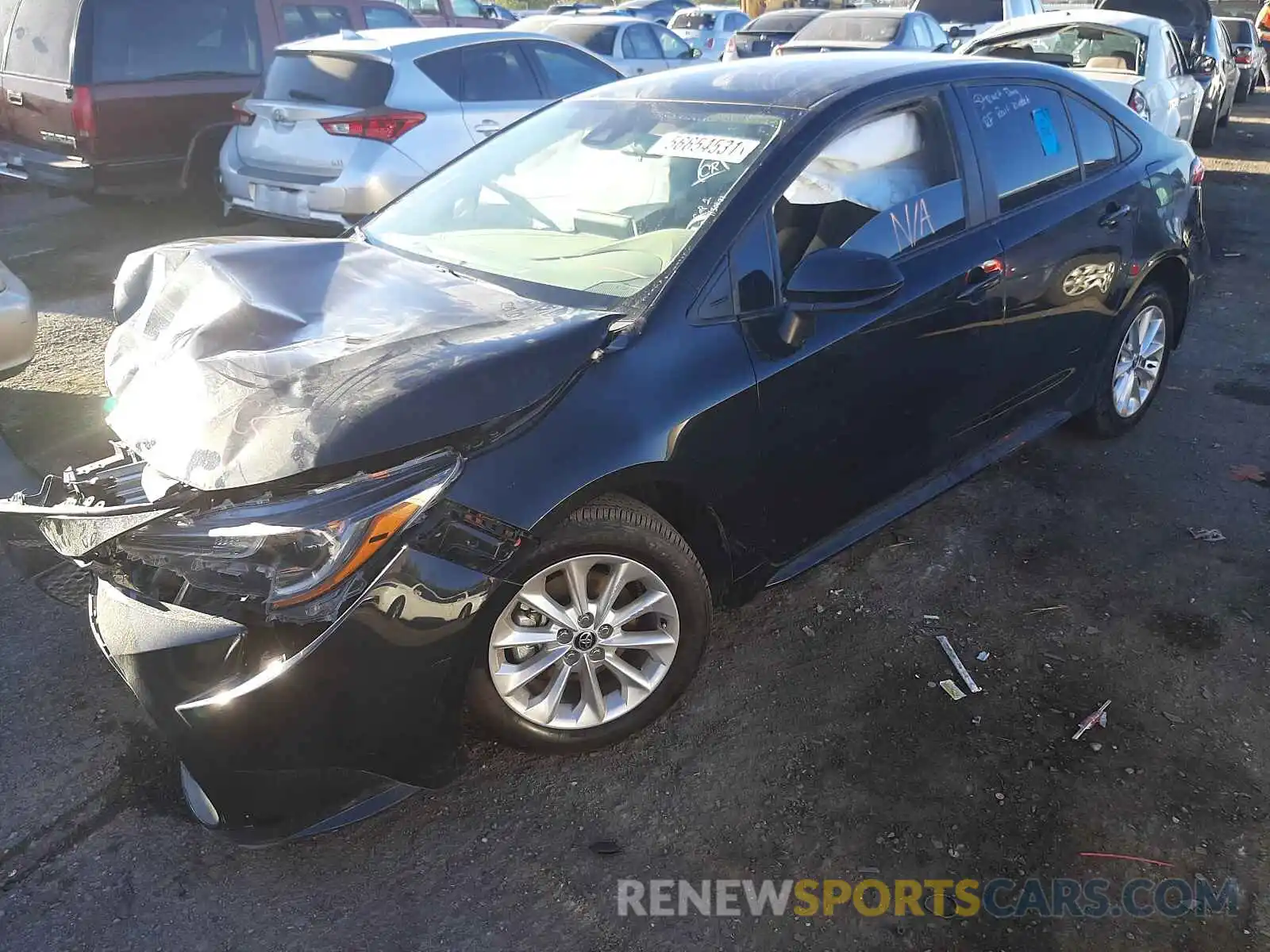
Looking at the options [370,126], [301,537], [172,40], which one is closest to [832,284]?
[301,537]

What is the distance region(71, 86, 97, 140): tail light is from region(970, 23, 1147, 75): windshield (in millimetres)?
7224

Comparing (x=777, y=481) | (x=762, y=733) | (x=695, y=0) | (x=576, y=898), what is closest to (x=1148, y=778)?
(x=762, y=733)

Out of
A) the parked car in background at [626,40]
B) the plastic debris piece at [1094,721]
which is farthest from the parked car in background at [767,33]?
the plastic debris piece at [1094,721]

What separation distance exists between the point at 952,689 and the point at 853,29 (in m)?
11.2

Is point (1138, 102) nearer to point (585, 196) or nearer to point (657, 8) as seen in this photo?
point (585, 196)

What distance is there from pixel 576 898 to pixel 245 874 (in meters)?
0.81

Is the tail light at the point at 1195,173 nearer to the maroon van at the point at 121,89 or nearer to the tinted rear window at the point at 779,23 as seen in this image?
the maroon van at the point at 121,89

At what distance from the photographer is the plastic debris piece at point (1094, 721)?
2.77 m

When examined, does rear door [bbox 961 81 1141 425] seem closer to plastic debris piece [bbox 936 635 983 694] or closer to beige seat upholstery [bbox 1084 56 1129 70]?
plastic debris piece [bbox 936 635 983 694]

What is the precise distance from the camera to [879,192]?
3152 mm

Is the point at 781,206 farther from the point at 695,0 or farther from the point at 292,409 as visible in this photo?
the point at 695,0

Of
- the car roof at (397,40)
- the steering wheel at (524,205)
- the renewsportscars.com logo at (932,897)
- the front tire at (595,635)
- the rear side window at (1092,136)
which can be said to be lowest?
the renewsportscars.com logo at (932,897)

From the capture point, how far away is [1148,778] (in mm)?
2605

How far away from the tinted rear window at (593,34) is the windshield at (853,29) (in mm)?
2323
